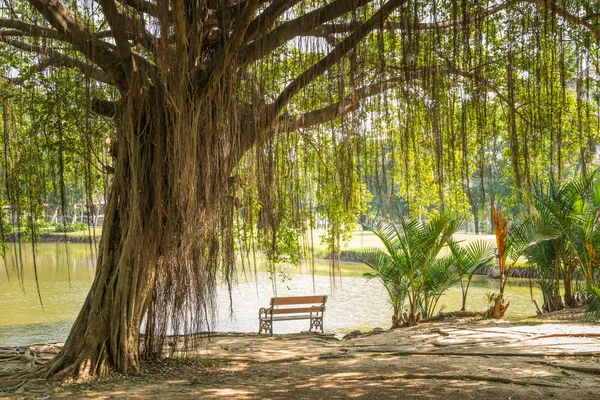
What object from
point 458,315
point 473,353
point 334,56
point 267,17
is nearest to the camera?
point 267,17

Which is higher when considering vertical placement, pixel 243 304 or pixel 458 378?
pixel 458 378

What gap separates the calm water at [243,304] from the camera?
9148 mm

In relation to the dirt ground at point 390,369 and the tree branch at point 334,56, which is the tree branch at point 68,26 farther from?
the dirt ground at point 390,369

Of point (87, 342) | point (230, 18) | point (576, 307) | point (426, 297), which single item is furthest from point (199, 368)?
point (576, 307)

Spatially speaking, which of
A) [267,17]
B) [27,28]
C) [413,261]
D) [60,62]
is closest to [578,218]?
[413,261]

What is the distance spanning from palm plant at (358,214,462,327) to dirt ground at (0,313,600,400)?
1282 millimetres

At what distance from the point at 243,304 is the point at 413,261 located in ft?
18.8

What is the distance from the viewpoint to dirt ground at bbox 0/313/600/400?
342 centimetres

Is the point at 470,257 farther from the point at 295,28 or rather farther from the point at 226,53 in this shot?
the point at 226,53

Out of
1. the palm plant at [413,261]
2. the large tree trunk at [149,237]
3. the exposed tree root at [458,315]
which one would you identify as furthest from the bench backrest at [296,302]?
the large tree trunk at [149,237]

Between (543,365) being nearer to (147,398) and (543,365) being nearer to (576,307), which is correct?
(147,398)

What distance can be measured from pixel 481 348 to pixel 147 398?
2776mm

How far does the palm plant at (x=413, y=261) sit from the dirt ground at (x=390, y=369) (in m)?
1.28

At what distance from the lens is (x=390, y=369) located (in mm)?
4066
